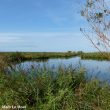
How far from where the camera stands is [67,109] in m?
7.41

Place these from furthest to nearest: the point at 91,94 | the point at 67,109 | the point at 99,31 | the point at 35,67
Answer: the point at 99,31
the point at 35,67
the point at 91,94
the point at 67,109

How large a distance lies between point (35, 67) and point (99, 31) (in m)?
2.46

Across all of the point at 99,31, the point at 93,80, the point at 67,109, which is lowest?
the point at 67,109

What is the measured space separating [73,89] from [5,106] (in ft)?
6.51

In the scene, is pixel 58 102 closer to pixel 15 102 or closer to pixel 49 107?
pixel 49 107

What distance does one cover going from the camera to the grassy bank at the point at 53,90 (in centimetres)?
764

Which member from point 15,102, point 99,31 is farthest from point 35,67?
point 99,31

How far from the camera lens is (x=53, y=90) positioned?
27.0 ft

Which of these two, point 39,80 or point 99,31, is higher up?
point 99,31

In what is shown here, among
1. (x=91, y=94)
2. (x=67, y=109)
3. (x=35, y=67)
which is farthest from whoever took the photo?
(x=35, y=67)

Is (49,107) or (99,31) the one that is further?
(99,31)

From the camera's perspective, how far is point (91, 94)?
8195 millimetres

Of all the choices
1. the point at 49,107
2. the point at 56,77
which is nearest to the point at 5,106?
the point at 49,107

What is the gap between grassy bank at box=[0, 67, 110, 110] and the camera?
764 cm
